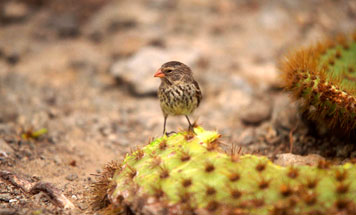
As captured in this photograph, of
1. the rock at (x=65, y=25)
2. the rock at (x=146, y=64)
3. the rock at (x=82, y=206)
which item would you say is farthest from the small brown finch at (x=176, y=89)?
the rock at (x=65, y=25)

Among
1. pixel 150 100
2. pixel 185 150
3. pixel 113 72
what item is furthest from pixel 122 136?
pixel 185 150

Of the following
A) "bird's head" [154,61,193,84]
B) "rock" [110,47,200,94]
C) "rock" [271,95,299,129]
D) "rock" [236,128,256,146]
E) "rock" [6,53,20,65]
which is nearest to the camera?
"bird's head" [154,61,193,84]

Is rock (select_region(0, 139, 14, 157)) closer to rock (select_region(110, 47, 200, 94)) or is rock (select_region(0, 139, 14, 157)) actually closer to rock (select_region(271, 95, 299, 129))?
rock (select_region(110, 47, 200, 94))

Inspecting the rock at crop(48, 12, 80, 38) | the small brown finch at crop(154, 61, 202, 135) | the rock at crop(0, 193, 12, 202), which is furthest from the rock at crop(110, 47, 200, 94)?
the rock at crop(0, 193, 12, 202)

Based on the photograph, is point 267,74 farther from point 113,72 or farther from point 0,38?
point 0,38

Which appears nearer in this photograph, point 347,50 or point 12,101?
point 347,50

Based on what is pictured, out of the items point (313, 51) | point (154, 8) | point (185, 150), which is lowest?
point (185, 150)
